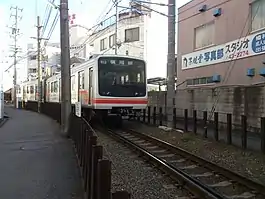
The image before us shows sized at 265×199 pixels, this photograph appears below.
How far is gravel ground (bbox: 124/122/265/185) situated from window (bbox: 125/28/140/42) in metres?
32.1

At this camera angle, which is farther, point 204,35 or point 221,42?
point 204,35

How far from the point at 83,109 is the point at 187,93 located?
5.59m

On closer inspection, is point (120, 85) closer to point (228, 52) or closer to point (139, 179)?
point (228, 52)

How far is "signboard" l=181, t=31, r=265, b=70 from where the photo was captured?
16016 millimetres

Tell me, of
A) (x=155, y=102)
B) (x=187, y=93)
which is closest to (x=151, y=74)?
(x=155, y=102)

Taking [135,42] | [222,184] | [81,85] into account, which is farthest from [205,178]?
[135,42]

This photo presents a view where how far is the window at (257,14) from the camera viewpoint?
53.0 ft

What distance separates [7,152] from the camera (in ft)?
36.3

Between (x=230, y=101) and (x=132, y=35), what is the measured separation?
31594 millimetres

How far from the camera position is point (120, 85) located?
17594 mm

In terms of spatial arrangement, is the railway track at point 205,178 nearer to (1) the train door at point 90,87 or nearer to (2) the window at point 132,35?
(1) the train door at point 90,87

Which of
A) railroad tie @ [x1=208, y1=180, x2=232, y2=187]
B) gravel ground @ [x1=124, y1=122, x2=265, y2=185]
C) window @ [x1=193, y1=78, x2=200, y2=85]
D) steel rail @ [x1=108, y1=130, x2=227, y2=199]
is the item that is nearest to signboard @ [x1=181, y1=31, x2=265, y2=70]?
window @ [x1=193, y1=78, x2=200, y2=85]

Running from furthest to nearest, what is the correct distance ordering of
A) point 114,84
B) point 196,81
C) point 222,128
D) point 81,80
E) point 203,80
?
1. point 196,81
2. point 203,80
3. point 81,80
4. point 114,84
5. point 222,128

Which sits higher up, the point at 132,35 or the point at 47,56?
the point at 47,56
